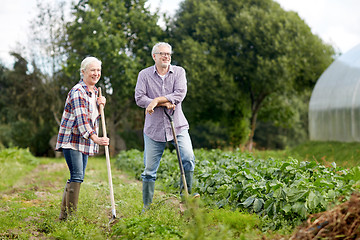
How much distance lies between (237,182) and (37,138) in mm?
17545

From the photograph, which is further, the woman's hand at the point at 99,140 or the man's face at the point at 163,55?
the man's face at the point at 163,55

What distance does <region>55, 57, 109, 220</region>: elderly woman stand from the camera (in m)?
4.42

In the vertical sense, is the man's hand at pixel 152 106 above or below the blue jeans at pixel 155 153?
above

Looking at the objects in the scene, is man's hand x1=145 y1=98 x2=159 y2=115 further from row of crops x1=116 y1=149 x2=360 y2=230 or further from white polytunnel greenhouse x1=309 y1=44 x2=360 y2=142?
white polytunnel greenhouse x1=309 y1=44 x2=360 y2=142

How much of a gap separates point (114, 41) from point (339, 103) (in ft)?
29.4

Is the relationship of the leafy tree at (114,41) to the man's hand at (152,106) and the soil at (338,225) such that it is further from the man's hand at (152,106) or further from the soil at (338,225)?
the soil at (338,225)

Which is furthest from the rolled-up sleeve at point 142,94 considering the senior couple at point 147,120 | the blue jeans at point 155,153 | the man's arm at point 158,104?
the blue jeans at point 155,153

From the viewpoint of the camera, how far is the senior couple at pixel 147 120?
4.45 meters

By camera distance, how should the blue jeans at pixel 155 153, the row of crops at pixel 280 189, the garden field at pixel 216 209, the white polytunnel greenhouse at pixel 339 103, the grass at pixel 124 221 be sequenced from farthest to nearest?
the white polytunnel greenhouse at pixel 339 103 < the blue jeans at pixel 155 153 < the row of crops at pixel 280 189 < the garden field at pixel 216 209 < the grass at pixel 124 221

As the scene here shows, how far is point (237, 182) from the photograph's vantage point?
17.2 feet

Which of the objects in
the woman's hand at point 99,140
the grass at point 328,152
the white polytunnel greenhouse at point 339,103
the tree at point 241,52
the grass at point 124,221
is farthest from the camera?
the tree at point 241,52

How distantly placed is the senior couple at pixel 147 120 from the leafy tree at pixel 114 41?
11.4m

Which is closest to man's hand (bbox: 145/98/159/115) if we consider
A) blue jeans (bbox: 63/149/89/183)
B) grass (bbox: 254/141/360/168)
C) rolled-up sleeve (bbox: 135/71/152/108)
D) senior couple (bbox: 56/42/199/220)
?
senior couple (bbox: 56/42/199/220)

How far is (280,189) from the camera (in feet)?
13.7
